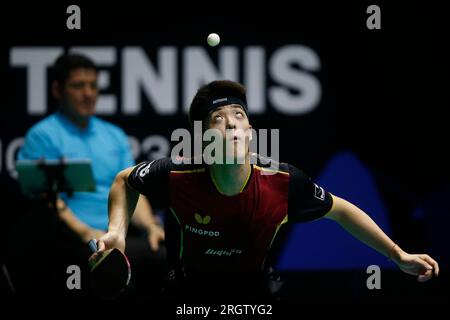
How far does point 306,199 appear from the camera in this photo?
5055 mm

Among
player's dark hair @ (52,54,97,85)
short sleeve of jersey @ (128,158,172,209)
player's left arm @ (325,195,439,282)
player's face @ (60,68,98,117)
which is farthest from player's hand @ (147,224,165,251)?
player's left arm @ (325,195,439,282)

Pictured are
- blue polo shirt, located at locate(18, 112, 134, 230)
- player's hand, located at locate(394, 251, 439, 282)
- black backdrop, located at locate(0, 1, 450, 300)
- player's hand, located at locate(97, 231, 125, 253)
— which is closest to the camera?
player's hand, located at locate(97, 231, 125, 253)

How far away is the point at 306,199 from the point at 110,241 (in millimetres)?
1127

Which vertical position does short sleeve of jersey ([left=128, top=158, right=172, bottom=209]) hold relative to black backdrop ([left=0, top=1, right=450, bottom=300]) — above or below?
below

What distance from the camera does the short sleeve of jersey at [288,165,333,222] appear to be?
5035 millimetres

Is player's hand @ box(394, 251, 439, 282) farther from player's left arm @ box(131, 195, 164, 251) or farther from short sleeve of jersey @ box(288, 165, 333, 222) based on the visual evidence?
player's left arm @ box(131, 195, 164, 251)

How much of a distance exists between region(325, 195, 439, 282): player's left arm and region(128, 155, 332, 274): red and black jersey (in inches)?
3.5

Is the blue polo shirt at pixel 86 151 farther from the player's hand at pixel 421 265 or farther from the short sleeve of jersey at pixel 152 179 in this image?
the player's hand at pixel 421 265

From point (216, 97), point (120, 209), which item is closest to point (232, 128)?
point (216, 97)

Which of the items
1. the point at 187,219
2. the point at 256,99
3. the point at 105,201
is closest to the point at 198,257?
the point at 187,219

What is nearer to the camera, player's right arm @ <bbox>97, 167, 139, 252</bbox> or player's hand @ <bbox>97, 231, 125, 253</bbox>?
player's hand @ <bbox>97, 231, 125, 253</bbox>

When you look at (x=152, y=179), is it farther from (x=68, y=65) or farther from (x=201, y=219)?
(x=68, y=65)

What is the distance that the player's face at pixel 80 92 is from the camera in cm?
726

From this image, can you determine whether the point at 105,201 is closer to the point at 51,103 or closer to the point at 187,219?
the point at 51,103
